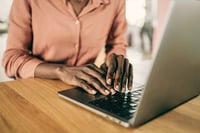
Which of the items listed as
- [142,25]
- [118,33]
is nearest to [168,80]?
[118,33]

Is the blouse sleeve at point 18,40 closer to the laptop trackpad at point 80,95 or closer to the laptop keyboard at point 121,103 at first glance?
the laptop trackpad at point 80,95

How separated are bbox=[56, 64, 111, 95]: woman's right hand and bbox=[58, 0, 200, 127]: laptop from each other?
0.03m

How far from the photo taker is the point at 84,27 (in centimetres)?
120

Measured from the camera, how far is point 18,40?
3.69 feet

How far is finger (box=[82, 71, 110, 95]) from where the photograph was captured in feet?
2.33

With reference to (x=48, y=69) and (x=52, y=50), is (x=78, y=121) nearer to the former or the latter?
(x=48, y=69)

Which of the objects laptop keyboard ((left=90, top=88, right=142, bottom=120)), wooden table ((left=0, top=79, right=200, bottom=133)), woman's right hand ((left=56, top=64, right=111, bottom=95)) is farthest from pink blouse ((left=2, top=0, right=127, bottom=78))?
laptop keyboard ((left=90, top=88, right=142, bottom=120))

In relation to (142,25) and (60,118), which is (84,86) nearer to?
(60,118)

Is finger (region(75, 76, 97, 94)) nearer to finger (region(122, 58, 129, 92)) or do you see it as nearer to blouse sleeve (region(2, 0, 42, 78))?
finger (region(122, 58, 129, 92))

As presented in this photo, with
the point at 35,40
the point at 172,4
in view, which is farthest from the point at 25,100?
the point at 35,40

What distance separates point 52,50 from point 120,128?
744mm

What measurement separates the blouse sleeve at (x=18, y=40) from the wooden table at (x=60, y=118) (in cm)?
30

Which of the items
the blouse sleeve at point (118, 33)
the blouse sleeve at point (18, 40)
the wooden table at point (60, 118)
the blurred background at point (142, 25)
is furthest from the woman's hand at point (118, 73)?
the blurred background at point (142, 25)

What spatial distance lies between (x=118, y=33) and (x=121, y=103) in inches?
32.8
